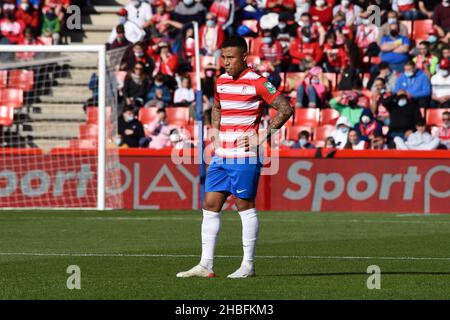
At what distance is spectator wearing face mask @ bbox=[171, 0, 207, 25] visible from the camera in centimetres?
2878

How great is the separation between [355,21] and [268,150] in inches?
233

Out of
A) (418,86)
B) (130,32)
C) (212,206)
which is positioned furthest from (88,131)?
(212,206)

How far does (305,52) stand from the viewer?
2759 centimetres

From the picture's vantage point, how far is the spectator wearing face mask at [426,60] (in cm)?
2664

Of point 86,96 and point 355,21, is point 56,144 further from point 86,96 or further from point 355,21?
point 355,21

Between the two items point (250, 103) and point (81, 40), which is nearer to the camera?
point (250, 103)

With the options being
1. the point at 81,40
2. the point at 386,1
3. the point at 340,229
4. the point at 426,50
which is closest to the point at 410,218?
the point at 340,229

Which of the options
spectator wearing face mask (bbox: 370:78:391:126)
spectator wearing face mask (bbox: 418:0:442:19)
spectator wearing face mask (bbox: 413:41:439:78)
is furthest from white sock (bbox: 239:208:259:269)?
spectator wearing face mask (bbox: 418:0:442:19)

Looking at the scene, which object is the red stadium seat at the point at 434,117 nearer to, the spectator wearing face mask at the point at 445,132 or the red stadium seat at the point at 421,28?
the spectator wearing face mask at the point at 445,132

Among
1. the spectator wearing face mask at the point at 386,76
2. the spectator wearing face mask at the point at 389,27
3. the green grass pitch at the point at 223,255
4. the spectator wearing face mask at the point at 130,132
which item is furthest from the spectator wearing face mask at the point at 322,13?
the green grass pitch at the point at 223,255

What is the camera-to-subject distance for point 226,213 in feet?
72.7

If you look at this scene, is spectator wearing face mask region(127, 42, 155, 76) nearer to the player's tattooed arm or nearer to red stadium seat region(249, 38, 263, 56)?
red stadium seat region(249, 38, 263, 56)

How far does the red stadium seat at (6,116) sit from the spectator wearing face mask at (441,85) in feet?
28.2

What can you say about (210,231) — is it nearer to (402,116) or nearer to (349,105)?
(402,116)
